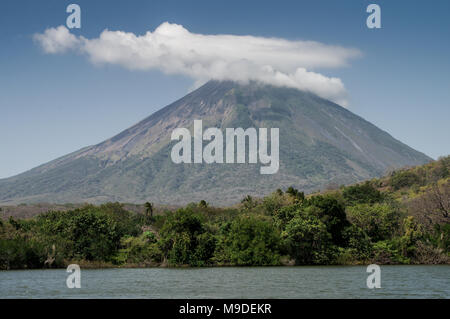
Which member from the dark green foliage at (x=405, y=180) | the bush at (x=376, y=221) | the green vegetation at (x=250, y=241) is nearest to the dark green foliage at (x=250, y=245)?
the green vegetation at (x=250, y=241)

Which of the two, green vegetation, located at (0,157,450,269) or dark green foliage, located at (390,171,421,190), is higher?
dark green foliage, located at (390,171,421,190)

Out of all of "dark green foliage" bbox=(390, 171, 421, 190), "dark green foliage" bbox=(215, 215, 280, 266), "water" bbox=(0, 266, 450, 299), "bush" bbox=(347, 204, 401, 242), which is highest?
"dark green foliage" bbox=(390, 171, 421, 190)

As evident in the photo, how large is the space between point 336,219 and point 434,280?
19.9 m

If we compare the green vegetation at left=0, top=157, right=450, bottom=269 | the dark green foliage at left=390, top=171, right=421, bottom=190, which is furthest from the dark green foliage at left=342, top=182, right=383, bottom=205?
the green vegetation at left=0, top=157, right=450, bottom=269

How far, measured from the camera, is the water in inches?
1236

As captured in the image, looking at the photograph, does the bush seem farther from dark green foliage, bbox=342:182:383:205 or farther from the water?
dark green foliage, bbox=342:182:383:205

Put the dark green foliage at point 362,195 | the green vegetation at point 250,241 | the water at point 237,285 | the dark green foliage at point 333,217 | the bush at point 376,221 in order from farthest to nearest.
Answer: the dark green foliage at point 362,195, the bush at point 376,221, the dark green foliage at point 333,217, the green vegetation at point 250,241, the water at point 237,285

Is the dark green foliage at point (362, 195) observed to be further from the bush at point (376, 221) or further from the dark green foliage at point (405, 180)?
the dark green foliage at point (405, 180)

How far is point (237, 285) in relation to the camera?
36.1m

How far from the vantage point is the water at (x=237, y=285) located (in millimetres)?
31406

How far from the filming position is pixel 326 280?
38438mm

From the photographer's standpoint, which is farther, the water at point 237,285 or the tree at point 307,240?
the tree at point 307,240

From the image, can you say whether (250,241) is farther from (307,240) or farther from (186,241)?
(186,241)
